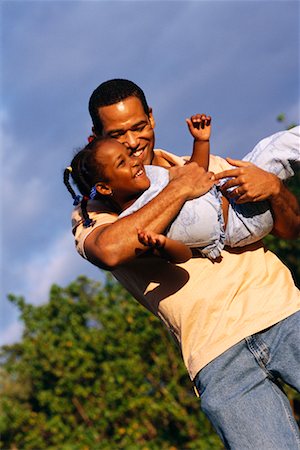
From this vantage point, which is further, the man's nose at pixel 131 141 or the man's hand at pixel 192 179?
the man's nose at pixel 131 141

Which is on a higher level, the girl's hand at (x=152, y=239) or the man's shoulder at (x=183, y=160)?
the man's shoulder at (x=183, y=160)

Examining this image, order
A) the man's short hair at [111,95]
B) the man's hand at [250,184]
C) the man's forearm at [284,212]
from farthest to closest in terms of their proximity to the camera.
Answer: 1. the man's short hair at [111,95]
2. the man's forearm at [284,212]
3. the man's hand at [250,184]

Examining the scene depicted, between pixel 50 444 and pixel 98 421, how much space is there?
199 cm

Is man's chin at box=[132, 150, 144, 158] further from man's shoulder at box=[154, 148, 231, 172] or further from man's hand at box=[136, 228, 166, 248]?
man's hand at box=[136, 228, 166, 248]

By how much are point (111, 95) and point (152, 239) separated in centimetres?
110

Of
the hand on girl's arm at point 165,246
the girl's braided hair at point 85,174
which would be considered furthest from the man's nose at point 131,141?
the hand on girl's arm at point 165,246

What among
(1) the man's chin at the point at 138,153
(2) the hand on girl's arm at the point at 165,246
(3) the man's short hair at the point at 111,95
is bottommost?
(2) the hand on girl's arm at the point at 165,246

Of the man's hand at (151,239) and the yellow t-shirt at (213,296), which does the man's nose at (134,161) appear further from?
the man's hand at (151,239)

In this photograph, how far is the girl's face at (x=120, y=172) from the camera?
3.74 metres

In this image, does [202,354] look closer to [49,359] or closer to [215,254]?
[215,254]

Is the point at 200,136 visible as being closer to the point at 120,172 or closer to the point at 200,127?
the point at 200,127

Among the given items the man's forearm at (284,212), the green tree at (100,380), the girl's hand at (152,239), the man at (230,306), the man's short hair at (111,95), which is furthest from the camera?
the green tree at (100,380)

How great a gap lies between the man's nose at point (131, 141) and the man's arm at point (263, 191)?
0.45m

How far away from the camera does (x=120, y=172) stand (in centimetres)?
373
